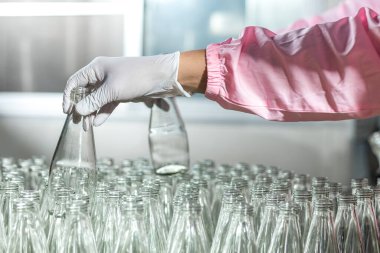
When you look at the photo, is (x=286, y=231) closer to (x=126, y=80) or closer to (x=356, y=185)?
(x=356, y=185)

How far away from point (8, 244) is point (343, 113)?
68cm

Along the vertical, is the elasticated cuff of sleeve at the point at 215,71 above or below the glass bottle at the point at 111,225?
above

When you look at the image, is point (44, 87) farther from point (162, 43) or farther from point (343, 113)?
point (343, 113)

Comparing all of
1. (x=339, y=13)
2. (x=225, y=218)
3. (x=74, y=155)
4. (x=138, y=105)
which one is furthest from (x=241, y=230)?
(x=138, y=105)

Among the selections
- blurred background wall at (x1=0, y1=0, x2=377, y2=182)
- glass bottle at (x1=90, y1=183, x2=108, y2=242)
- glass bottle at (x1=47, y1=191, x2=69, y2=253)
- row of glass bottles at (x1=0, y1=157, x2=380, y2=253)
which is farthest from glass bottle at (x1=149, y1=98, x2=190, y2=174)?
blurred background wall at (x1=0, y1=0, x2=377, y2=182)

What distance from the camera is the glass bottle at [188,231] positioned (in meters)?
1.25

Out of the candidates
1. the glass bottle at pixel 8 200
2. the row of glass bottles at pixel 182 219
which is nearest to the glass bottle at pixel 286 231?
the row of glass bottles at pixel 182 219

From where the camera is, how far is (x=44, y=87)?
3.97m

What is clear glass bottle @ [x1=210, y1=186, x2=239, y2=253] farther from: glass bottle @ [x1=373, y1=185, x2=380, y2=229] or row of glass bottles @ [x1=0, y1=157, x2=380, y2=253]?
glass bottle @ [x1=373, y1=185, x2=380, y2=229]

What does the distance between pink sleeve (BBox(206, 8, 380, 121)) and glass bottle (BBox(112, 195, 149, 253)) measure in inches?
11.5

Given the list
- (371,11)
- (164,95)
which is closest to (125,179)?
(164,95)

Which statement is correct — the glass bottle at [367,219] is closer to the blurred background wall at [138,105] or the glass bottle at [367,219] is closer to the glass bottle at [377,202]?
the glass bottle at [377,202]

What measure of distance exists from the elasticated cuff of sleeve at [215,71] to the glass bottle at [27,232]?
0.41 metres

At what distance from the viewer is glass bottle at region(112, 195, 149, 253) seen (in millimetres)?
1232
